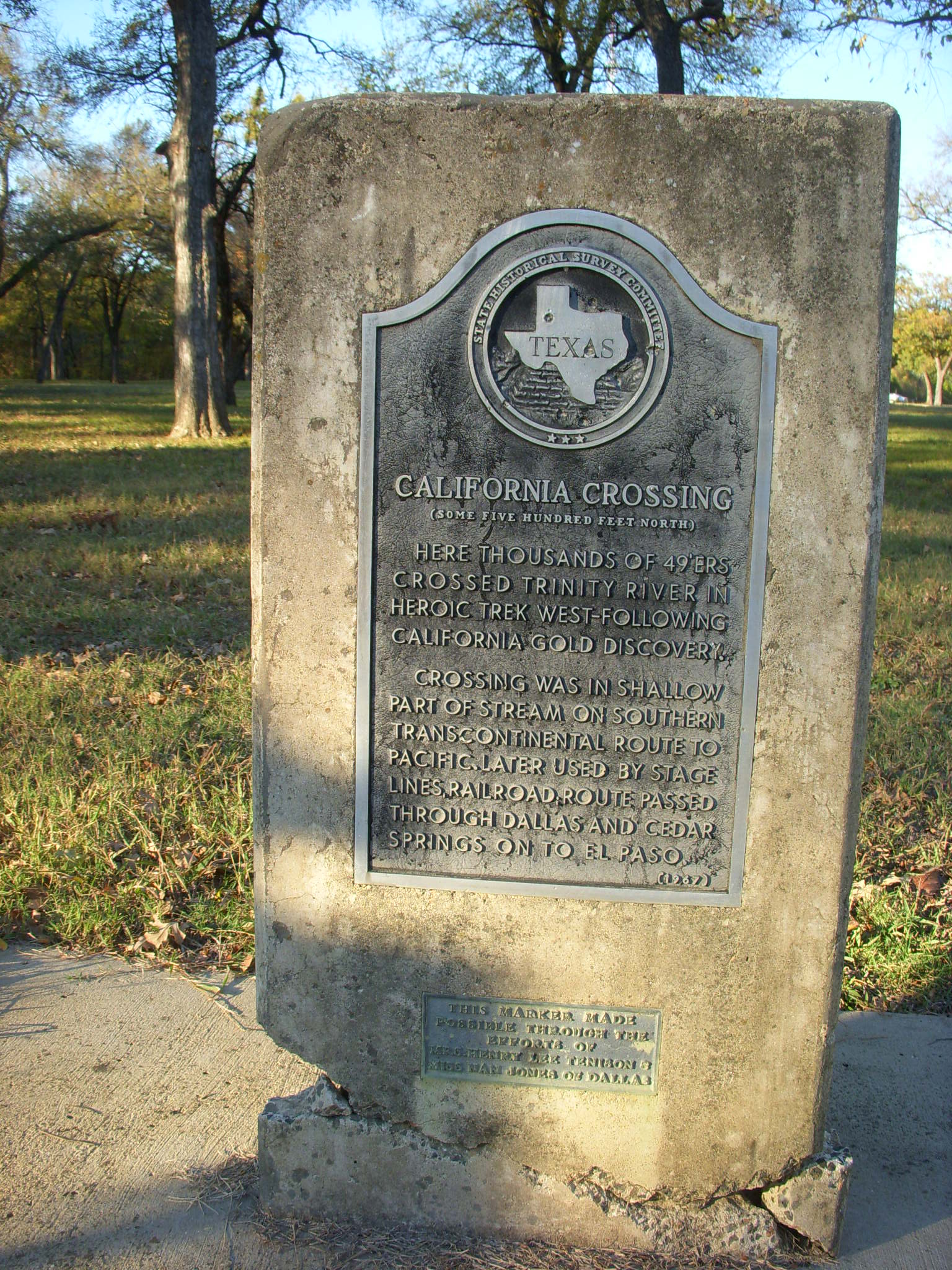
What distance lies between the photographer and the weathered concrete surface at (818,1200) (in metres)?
2.31

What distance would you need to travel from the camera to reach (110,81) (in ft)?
60.2

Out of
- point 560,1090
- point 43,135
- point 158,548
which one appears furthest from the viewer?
point 43,135

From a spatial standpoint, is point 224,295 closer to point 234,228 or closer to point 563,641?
point 234,228

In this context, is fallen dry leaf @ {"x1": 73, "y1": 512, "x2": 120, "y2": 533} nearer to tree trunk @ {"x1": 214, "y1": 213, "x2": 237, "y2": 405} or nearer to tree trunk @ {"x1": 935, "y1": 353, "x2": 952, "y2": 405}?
tree trunk @ {"x1": 214, "y1": 213, "x2": 237, "y2": 405}

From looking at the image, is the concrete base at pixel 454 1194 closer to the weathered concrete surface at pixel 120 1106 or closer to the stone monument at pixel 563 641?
the stone monument at pixel 563 641

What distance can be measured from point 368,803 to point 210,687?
3020 mm

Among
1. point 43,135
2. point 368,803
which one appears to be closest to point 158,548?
point 368,803

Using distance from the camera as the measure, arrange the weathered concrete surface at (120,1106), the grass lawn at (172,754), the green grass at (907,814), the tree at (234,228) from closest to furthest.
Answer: the weathered concrete surface at (120,1106) → the green grass at (907,814) → the grass lawn at (172,754) → the tree at (234,228)

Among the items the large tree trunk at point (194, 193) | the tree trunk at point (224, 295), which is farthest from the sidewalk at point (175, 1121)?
the tree trunk at point (224, 295)

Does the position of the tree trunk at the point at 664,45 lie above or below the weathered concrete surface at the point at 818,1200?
above

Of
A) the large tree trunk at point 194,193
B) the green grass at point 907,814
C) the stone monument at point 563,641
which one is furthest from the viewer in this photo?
the large tree trunk at point 194,193

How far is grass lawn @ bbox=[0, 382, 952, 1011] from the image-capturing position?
3.43 meters

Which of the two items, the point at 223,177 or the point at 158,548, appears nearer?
the point at 158,548

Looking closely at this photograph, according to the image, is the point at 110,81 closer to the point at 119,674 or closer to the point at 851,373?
the point at 119,674
